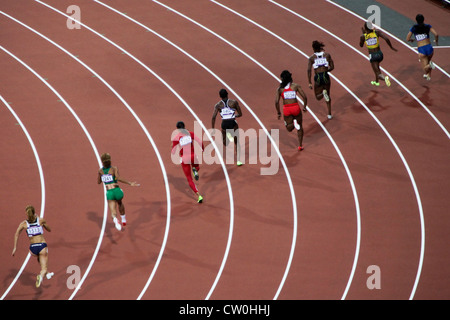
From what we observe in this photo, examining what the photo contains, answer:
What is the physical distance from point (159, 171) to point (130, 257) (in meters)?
2.84

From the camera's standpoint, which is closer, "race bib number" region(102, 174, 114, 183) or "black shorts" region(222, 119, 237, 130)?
"race bib number" region(102, 174, 114, 183)

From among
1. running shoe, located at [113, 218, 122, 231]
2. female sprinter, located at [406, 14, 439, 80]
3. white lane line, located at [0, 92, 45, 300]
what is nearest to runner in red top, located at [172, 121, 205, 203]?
running shoe, located at [113, 218, 122, 231]

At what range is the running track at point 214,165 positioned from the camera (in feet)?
45.2

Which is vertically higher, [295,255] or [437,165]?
[437,165]

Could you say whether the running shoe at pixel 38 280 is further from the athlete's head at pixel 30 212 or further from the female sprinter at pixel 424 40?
the female sprinter at pixel 424 40

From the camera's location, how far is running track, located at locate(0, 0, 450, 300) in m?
13.8

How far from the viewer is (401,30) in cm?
2220

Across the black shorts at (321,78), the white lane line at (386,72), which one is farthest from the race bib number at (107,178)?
the white lane line at (386,72)

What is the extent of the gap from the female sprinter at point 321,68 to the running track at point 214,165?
851 mm

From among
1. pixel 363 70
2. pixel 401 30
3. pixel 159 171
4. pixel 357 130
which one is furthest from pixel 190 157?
pixel 401 30

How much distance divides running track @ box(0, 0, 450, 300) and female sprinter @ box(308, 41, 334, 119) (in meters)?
0.85

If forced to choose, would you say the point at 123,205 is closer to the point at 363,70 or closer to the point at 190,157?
the point at 190,157

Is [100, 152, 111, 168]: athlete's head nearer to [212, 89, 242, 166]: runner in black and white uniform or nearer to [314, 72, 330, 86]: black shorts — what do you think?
[212, 89, 242, 166]: runner in black and white uniform

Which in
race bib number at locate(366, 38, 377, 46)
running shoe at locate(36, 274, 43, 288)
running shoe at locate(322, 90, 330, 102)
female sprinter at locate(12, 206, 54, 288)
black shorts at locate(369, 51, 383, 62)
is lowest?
running shoe at locate(36, 274, 43, 288)
